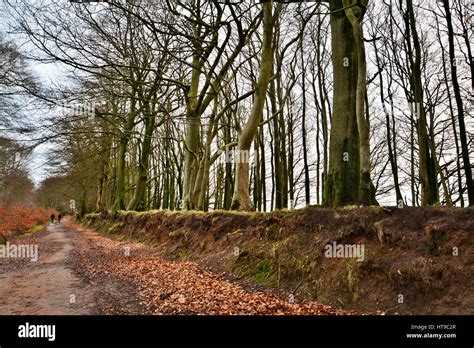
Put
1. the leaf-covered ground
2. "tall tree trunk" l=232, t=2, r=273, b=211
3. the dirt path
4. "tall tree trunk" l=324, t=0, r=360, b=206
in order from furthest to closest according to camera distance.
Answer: "tall tree trunk" l=232, t=2, r=273, b=211 < "tall tree trunk" l=324, t=0, r=360, b=206 < the dirt path < the leaf-covered ground

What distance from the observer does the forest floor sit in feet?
18.0

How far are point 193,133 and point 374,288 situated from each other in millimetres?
12437

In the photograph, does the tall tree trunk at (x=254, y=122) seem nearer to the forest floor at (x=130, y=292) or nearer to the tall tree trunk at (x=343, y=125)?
the forest floor at (x=130, y=292)

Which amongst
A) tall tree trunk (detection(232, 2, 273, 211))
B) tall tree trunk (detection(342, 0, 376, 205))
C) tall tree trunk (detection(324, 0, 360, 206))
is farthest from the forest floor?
tall tree trunk (detection(232, 2, 273, 211))

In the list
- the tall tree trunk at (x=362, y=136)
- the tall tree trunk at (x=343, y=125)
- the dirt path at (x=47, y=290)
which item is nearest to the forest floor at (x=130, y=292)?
the dirt path at (x=47, y=290)

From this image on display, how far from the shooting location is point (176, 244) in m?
12.2

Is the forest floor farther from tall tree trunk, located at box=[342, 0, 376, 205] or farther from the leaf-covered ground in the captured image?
tall tree trunk, located at box=[342, 0, 376, 205]

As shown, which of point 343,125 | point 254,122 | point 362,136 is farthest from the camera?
point 254,122

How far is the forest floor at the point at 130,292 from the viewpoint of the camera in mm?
5473

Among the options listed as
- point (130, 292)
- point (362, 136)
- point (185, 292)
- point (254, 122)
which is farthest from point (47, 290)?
point (254, 122)

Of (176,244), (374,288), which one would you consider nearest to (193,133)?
(176,244)

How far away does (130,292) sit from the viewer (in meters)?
6.86

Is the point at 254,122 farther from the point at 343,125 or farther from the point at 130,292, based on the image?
the point at 130,292

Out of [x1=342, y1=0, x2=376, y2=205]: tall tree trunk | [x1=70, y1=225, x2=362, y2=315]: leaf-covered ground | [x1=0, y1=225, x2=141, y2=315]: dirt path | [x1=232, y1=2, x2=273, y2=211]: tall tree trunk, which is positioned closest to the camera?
[x1=70, y1=225, x2=362, y2=315]: leaf-covered ground
